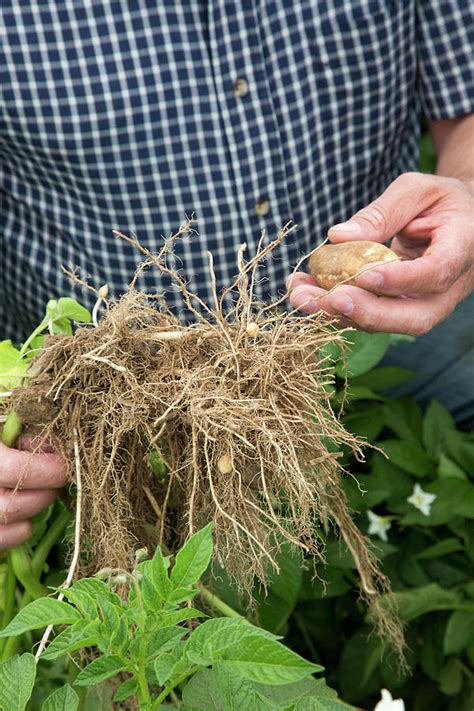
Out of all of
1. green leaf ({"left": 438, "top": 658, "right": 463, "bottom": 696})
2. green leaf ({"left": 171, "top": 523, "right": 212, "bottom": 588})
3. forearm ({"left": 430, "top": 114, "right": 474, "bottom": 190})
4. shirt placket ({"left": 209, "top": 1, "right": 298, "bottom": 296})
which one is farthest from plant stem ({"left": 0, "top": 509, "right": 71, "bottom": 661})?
forearm ({"left": 430, "top": 114, "right": 474, "bottom": 190})

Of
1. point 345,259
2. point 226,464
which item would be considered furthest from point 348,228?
point 226,464

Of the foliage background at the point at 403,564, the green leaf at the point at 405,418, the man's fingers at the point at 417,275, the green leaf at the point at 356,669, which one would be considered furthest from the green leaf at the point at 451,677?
the man's fingers at the point at 417,275

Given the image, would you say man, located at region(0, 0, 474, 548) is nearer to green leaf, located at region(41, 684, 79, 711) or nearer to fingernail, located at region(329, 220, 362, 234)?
fingernail, located at region(329, 220, 362, 234)

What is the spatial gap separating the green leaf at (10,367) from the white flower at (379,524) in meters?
0.62

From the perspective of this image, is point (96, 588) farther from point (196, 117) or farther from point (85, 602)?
point (196, 117)

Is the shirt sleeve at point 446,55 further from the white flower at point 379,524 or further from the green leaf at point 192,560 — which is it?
the green leaf at point 192,560

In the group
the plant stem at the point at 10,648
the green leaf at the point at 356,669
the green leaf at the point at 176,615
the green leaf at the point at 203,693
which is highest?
the green leaf at the point at 176,615

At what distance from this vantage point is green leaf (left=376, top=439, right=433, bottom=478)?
4.16 feet

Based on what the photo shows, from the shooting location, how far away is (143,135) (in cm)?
121

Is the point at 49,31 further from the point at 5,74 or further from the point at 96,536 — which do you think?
the point at 96,536

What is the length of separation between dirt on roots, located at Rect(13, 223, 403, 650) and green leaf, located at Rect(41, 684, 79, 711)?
201 millimetres

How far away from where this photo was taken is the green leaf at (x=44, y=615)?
1.95ft

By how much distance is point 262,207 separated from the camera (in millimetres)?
1271

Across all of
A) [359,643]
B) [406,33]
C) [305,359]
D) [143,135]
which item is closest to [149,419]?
[305,359]
